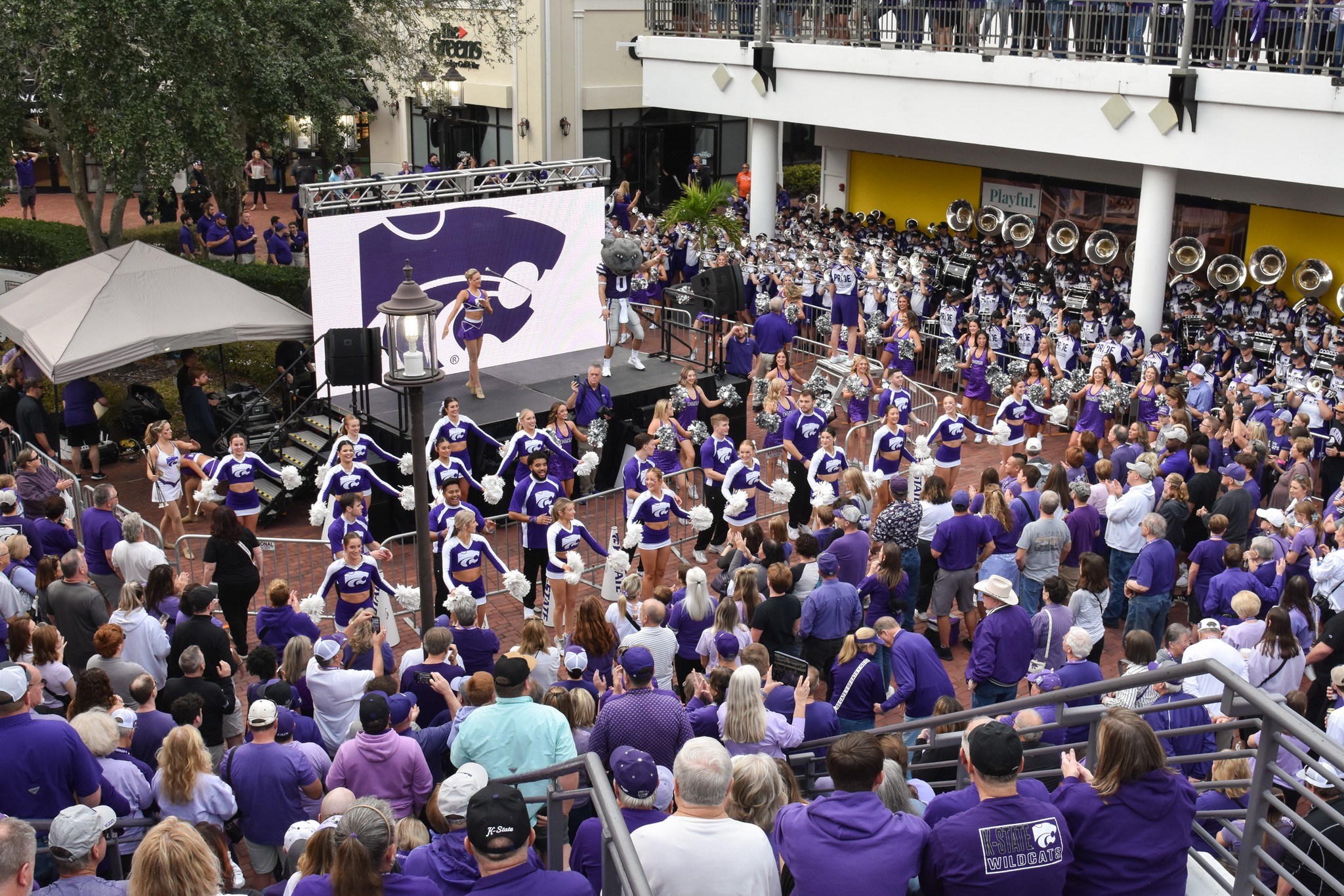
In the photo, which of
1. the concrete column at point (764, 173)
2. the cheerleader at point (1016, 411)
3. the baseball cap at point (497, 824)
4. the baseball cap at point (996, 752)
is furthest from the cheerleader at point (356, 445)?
the concrete column at point (764, 173)

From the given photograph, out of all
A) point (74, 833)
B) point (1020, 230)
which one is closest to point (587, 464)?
point (74, 833)

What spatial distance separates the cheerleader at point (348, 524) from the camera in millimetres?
11789

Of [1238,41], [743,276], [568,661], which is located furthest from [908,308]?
[568,661]

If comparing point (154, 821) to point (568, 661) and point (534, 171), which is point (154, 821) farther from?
point (534, 171)

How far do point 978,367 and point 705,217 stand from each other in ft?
24.5

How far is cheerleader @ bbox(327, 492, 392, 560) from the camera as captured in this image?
38.7 feet

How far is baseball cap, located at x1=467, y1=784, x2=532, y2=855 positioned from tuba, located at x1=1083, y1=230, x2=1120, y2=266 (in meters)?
20.5

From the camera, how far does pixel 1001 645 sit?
30.4 feet

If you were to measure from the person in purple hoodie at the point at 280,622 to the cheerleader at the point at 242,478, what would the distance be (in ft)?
12.9

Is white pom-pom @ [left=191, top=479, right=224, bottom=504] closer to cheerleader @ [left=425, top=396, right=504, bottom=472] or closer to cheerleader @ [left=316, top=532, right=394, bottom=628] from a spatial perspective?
cheerleader @ [left=425, top=396, right=504, bottom=472]

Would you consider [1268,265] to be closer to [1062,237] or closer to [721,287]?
[1062,237]

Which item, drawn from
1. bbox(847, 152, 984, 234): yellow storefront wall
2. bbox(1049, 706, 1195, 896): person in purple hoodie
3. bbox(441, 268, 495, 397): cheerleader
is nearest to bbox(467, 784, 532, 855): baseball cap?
bbox(1049, 706, 1195, 896): person in purple hoodie

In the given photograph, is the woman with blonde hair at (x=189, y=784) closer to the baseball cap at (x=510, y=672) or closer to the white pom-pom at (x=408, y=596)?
the baseball cap at (x=510, y=672)

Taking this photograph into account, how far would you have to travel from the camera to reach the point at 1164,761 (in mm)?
4781
